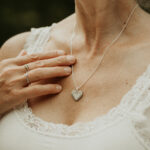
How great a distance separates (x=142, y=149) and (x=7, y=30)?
3.04 metres

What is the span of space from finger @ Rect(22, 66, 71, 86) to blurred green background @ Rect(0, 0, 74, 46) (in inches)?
100

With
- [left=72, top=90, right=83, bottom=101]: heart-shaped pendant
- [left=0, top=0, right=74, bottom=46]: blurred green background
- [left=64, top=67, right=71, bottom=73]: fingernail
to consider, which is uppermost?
[left=64, top=67, right=71, bottom=73]: fingernail

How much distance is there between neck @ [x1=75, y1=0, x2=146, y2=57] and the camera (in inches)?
52.5

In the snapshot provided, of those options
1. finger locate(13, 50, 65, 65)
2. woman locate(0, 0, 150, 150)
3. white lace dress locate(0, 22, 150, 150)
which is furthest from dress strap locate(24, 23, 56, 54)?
white lace dress locate(0, 22, 150, 150)

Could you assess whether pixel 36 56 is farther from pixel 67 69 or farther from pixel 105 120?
pixel 105 120


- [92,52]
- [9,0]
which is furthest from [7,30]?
[92,52]

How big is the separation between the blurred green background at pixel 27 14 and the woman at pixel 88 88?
2352mm

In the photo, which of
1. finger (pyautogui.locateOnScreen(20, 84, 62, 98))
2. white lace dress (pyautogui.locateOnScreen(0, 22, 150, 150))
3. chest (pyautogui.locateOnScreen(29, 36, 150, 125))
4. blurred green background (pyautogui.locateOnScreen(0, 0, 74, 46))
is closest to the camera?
white lace dress (pyautogui.locateOnScreen(0, 22, 150, 150))

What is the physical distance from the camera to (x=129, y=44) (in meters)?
1.29

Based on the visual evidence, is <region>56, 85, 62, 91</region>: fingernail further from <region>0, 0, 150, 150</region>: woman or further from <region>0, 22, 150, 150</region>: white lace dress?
<region>0, 22, 150, 150</region>: white lace dress

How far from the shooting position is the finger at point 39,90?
1266mm

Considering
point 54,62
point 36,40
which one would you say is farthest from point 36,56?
point 36,40

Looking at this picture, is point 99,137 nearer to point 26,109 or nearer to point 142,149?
point 142,149

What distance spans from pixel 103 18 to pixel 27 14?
257 cm
